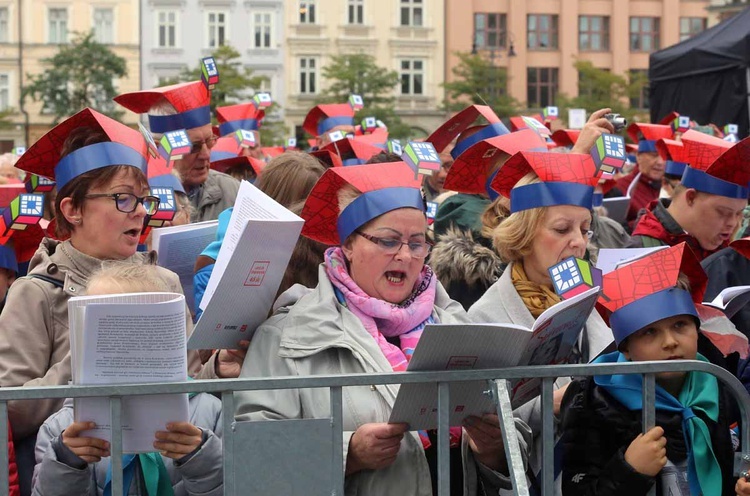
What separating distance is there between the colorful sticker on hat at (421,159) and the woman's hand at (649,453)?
1.16 m

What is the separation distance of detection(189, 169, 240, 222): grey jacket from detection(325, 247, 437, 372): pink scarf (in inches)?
117

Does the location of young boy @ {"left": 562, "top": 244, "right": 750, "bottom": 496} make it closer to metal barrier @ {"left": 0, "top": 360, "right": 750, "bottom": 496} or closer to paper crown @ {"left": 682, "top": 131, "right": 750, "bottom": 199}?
metal barrier @ {"left": 0, "top": 360, "right": 750, "bottom": 496}

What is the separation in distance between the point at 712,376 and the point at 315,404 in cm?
121

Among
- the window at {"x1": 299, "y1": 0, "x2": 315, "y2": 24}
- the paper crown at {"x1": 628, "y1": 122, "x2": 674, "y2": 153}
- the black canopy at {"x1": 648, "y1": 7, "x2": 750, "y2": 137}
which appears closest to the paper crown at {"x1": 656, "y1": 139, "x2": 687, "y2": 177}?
the paper crown at {"x1": 628, "y1": 122, "x2": 674, "y2": 153}

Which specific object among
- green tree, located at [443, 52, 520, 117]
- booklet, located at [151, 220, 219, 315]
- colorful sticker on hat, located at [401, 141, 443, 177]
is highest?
green tree, located at [443, 52, 520, 117]

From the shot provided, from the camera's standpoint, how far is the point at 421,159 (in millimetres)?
4129

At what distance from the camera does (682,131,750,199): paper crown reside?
5.52 meters

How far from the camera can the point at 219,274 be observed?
11.5 feet

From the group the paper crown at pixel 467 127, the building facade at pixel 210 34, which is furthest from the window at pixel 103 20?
the paper crown at pixel 467 127

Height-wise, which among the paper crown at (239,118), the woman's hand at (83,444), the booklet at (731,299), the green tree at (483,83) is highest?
the green tree at (483,83)

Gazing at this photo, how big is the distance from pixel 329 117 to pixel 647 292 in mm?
7272

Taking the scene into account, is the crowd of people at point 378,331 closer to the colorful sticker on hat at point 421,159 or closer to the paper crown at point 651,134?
the colorful sticker on hat at point 421,159

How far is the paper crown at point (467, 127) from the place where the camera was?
599 centimetres

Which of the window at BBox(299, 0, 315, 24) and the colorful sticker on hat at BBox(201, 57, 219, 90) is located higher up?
the window at BBox(299, 0, 315, 24)
